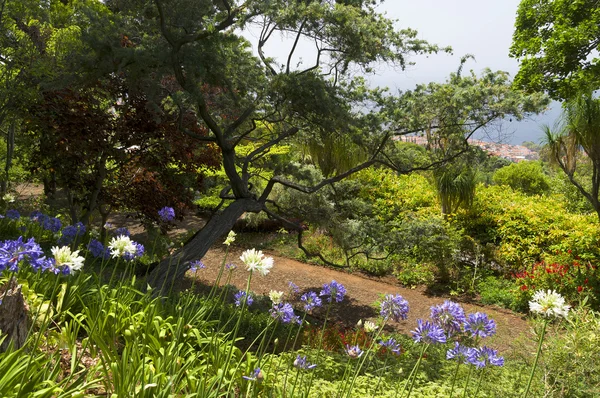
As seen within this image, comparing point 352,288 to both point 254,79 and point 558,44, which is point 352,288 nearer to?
point 254,79

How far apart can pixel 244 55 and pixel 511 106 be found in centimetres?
415

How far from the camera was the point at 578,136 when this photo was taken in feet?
27.2

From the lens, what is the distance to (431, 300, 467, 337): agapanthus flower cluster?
2320 mm

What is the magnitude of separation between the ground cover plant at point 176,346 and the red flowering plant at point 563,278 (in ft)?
11.3

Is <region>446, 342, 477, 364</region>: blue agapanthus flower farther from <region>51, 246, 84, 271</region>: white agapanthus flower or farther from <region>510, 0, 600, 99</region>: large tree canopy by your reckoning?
<region>510, 0, 600, 99</region>: large tree canopy

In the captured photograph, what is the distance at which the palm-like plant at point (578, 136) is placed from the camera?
7969 mm

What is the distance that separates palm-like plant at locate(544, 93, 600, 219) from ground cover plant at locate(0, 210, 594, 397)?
4830 mm

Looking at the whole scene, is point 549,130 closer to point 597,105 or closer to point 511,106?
point 597,105

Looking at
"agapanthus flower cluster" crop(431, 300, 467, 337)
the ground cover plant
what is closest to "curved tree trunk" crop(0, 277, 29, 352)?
the ground cover plant

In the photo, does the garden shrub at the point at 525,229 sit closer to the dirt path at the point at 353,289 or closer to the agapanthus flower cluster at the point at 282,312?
the dirt path at the point at 353,289

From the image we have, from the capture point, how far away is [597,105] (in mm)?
7918

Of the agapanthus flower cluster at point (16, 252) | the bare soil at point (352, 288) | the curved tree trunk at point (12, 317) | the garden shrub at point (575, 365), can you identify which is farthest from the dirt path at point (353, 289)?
the agapanthus flower cluster at point (16, 252)

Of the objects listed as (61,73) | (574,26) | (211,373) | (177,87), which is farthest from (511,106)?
(574,26)

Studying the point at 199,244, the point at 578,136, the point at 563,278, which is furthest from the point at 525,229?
the point at 199,244
